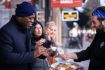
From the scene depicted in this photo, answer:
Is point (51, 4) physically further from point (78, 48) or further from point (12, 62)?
point (12, 62)

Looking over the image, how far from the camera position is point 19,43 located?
4105 millimetres

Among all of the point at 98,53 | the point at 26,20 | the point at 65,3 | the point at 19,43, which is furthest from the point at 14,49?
the point at 65,3

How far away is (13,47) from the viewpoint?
13.3 feet

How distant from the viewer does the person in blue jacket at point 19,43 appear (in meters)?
3.97

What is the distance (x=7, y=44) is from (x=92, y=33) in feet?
7.80

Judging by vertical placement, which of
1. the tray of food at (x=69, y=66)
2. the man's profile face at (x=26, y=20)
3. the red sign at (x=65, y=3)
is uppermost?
the man's profile face at (x=26, y=20)

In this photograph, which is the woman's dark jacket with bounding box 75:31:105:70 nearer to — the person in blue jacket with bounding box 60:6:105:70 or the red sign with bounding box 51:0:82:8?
the person in blue jacket with bounding box 60:6:105:70

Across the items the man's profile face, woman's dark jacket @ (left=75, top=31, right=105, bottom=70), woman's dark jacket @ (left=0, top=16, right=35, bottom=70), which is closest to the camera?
woman's dark jacket @ (left=0, top=16, right=35, bottom=70)

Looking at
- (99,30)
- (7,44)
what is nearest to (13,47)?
(7,44)

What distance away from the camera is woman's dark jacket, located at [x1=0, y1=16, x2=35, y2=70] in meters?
3.97

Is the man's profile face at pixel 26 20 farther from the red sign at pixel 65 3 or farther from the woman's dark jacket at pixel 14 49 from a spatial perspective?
the red sign at pixel 65 3

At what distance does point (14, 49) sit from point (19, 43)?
8 centimetres

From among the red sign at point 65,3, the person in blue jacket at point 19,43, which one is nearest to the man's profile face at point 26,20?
the person in blue jacket at point 19,43

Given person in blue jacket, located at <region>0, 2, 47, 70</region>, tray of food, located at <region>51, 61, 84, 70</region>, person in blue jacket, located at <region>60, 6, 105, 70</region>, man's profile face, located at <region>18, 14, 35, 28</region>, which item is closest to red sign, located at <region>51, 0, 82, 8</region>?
tray of food, located at <region>51, 61, 84, 70</region>
